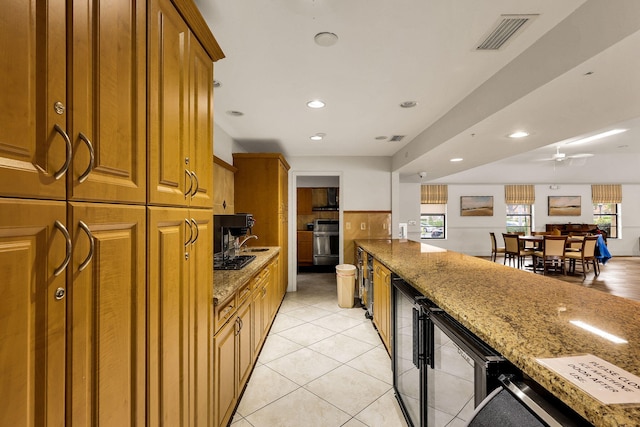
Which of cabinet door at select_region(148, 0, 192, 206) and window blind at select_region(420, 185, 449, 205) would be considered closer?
cabinet door at select_region(148, 0, 192, 206)

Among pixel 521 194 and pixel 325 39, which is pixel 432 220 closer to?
pixel 521 194

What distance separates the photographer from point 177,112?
1.17 metres

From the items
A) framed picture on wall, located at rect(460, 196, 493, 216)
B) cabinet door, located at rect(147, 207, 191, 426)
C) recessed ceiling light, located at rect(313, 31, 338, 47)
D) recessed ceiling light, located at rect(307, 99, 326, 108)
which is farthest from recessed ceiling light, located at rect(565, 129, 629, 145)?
cabinet door, located at rect(147, 207, 191, 426)

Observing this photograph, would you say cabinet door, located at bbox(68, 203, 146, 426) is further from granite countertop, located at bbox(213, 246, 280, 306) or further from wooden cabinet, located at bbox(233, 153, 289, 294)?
wooden cabinet, located at bbox(233, 153, 289, 294)

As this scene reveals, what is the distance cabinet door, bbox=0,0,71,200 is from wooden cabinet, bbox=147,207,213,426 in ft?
1.23

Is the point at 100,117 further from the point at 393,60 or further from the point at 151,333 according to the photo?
the point at 393,60

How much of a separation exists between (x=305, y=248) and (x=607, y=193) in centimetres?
960

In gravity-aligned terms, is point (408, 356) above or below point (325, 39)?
below

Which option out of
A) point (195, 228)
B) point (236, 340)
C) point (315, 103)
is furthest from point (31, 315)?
point (315, 103)

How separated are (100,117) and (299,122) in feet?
9.26

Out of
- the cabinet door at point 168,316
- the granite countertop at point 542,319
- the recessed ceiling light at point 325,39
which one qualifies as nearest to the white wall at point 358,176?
the granite countertop at point 542,319

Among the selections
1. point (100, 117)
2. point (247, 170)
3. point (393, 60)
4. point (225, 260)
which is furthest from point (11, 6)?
point (247, 170)

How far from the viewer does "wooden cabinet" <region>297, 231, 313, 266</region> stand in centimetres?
719

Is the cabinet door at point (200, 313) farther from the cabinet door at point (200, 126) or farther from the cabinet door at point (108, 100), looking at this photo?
the cabinet door at point (108, 100)
